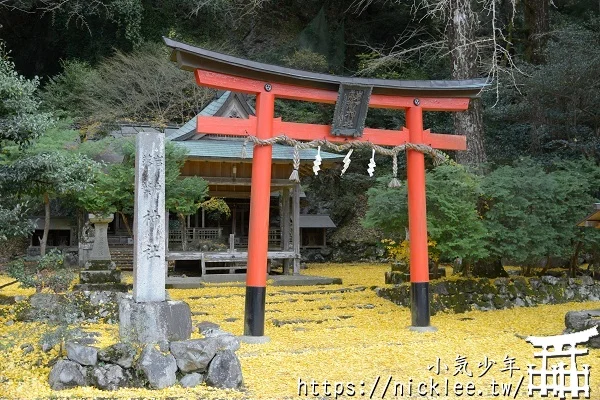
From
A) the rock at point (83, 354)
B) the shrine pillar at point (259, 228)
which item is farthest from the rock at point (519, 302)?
the rock at point (83, 354)

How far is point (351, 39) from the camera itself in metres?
29.3

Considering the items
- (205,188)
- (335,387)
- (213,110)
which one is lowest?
(335,387)

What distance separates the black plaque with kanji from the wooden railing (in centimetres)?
1225

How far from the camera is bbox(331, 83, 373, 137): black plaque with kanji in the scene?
34.1ft

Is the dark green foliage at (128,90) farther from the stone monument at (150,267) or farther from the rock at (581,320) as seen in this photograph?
the rock at (581,320)

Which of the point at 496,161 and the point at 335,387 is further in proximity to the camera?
the point at 496,161

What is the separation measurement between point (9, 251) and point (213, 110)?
10.6 metres

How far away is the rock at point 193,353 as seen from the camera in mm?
6863

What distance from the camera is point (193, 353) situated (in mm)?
6902

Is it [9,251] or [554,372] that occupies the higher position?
[9,251]

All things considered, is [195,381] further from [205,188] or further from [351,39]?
[351,39]

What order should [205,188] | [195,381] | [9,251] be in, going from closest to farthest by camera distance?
[195,381], [205,188], [9,251]

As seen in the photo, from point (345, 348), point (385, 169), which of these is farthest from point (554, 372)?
point (385, 169)

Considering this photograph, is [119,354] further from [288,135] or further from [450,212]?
[450,212]
